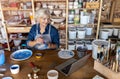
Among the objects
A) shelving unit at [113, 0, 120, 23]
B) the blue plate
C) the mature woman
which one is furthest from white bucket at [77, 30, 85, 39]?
the blue plate

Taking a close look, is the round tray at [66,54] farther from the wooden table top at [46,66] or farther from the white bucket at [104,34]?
the white bucket at [104,34]

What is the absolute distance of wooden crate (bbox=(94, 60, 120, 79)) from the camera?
4.08ft

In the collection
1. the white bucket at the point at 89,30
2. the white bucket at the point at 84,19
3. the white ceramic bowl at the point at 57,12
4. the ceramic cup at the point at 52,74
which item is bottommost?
the ceramic cup at the point at 52,74

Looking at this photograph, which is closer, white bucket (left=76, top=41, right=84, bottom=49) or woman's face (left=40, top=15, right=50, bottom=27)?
woman's face (left=40, top=15, right=50, bottom=27)

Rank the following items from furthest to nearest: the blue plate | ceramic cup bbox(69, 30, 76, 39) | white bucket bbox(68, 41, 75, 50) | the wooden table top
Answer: white bucket bbox(68, 41, 75, 50), ceramic cup bbox(69, 30, 76, 39), the blue plate, the wooden table top

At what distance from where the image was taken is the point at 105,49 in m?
1.40

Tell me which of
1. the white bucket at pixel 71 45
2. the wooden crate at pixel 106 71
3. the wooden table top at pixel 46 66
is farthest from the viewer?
the white bucket at pixel 71 45

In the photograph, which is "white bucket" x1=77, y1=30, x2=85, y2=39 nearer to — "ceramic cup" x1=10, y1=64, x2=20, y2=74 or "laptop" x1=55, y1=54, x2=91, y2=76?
"laptop" x1=55, y1=54, x2=91, y2=76

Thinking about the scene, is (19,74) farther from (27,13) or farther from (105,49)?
(27,13)

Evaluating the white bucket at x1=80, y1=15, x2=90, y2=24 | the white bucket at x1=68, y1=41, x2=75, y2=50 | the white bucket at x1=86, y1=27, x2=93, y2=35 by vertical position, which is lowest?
the white bucket at x1=68, y1=41, x2=75, y2=50

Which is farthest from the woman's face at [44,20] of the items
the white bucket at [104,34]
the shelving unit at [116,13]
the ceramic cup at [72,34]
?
the shelving unit at [116,13]

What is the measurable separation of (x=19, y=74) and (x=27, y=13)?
6.81ft

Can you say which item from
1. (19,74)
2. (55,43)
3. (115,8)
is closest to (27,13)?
(55,43)

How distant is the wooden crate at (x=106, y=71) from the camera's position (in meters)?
1.24
